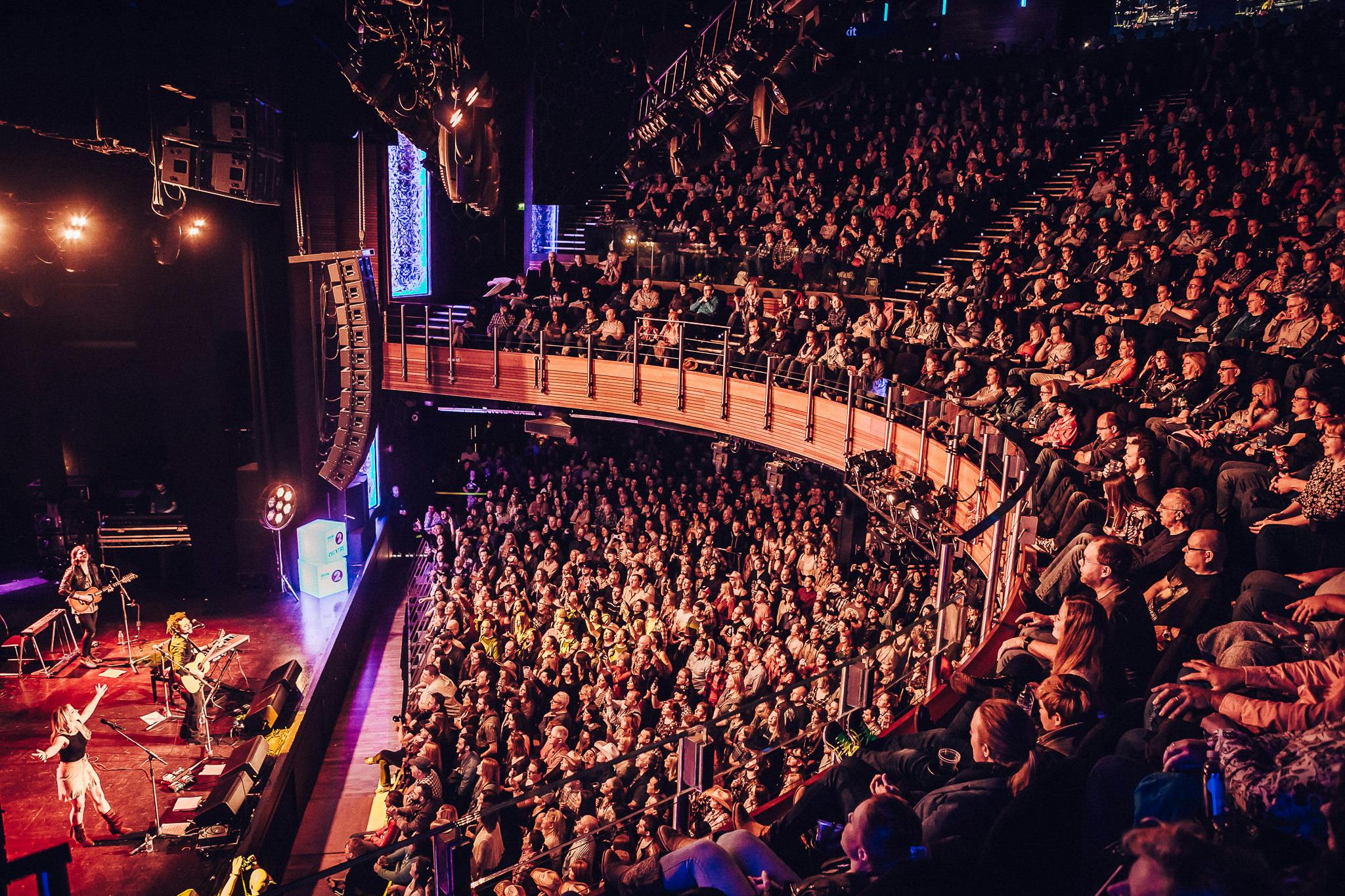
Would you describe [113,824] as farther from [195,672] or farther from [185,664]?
[185,664]

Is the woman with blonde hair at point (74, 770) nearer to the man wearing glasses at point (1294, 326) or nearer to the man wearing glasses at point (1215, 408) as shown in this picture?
the man wearing glasses at point (1215, 408)

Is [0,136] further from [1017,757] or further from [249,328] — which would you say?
[1017,757]

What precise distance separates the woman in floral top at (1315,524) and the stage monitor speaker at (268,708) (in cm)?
854

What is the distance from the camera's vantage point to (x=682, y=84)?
11.7 metres

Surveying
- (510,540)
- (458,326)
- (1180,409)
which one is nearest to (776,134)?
(458,326)

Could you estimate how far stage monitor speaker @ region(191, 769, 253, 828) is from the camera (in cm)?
715

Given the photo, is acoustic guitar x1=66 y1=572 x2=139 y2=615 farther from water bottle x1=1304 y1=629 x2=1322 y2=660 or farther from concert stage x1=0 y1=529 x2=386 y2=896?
water bottle x1=1304 y1=629 x2=1322 y2=660

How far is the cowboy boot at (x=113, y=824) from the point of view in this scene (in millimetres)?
7500

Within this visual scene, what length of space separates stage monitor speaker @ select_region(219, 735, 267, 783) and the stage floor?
43 cm

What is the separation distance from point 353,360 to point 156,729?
5.01 m

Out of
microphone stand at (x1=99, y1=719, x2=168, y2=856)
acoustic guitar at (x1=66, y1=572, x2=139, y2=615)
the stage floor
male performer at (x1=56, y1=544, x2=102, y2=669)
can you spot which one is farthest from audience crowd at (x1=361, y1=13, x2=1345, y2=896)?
male performer at (x1=56, y1=544, x2=102, y2=669)

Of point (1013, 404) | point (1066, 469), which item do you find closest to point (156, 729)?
point (1013, 404)

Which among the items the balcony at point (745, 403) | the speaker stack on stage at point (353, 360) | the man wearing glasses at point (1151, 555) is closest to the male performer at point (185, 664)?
the speaker stack on stage at point (353, 360)

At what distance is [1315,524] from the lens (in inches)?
150
